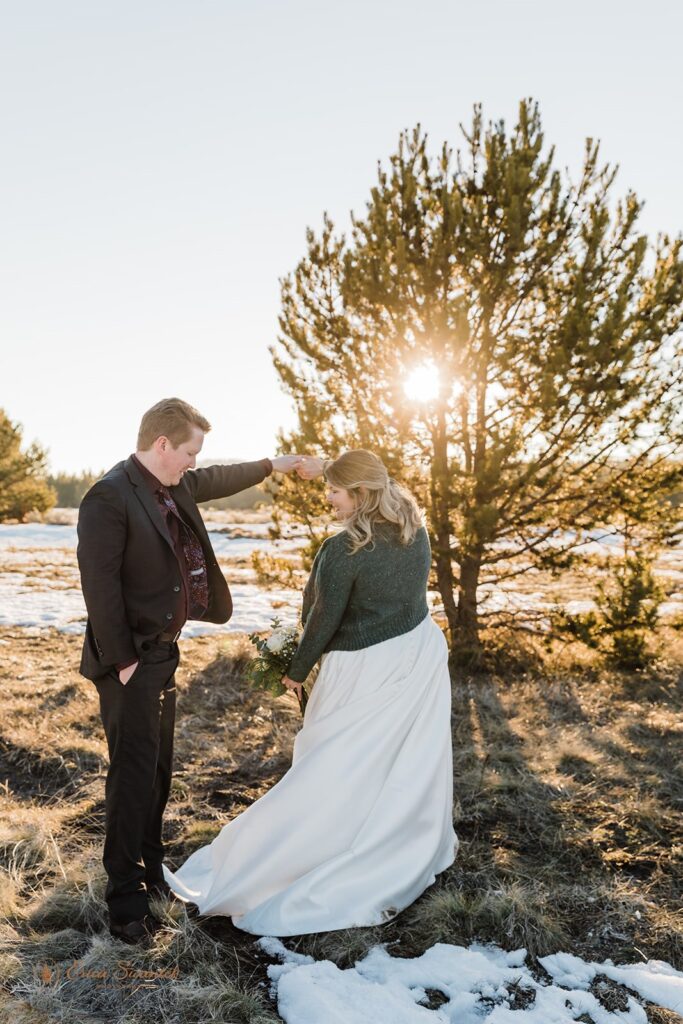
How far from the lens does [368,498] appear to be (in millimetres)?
3275

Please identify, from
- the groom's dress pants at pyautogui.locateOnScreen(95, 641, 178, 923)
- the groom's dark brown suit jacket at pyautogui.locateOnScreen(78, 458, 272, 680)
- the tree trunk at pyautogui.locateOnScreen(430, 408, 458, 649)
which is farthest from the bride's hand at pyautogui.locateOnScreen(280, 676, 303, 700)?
the tree trunk at pyautogui.locateOnScreen(430, 408, 458, 649)

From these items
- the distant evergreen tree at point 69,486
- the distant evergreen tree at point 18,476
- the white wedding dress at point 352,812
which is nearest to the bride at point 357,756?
the white wedding dress at point 352,812

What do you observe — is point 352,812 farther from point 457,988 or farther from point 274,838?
point 457,988

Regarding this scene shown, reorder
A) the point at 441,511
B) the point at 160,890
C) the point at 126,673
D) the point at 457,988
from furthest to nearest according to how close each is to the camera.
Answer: the point at 441,511 → the point at 160,890 → the point at 126,673 → the point at 457,988

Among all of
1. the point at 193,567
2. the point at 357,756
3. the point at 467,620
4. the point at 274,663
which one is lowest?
the point at 467,620

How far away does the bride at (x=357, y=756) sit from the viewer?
318cm

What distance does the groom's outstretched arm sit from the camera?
374 cm

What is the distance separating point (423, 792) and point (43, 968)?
175 cm

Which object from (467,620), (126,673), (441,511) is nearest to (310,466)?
(126,673)

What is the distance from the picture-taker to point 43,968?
273cm

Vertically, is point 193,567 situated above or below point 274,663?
above

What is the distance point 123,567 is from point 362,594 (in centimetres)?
110

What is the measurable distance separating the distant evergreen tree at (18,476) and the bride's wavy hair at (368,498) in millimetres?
24717

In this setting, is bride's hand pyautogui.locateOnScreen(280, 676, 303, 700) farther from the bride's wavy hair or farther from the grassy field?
the grassy field
